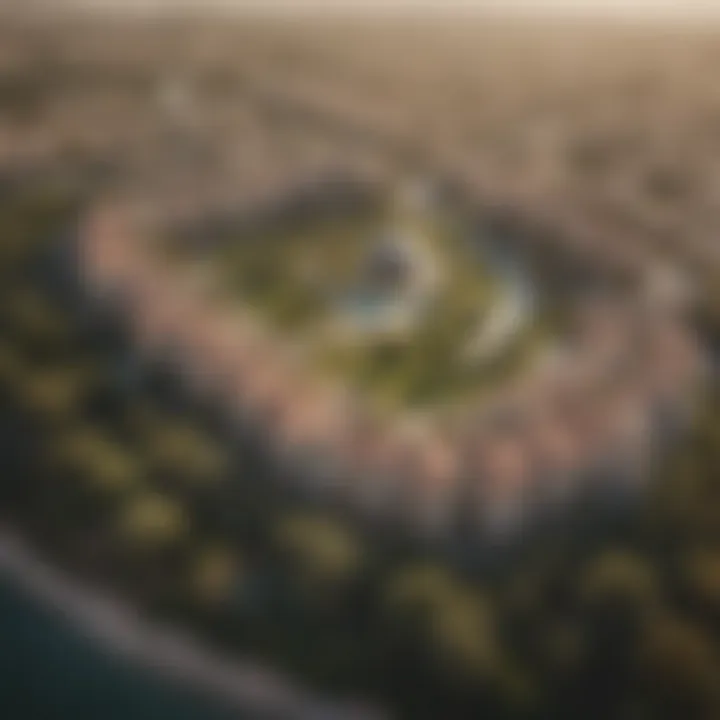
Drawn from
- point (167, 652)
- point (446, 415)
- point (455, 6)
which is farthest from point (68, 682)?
point (455, 6)

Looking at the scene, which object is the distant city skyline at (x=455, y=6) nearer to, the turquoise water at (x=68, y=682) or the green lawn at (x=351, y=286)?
the green lawn at (x=351, y=286)

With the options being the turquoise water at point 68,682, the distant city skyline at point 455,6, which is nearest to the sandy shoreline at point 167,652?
the turquoise water at point 68,682

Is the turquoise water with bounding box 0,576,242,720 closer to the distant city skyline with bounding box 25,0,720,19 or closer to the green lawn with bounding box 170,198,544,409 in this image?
the green lawn with bounding box 170,198,544,409

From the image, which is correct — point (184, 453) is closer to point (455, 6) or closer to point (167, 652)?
point (167, 652)

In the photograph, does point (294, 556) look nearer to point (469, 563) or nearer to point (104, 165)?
point (469, 563)

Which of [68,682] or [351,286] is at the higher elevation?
[351,286]

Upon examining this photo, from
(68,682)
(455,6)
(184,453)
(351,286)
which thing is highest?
(455,6)

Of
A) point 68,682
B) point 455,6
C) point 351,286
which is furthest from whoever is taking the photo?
point 455,6
